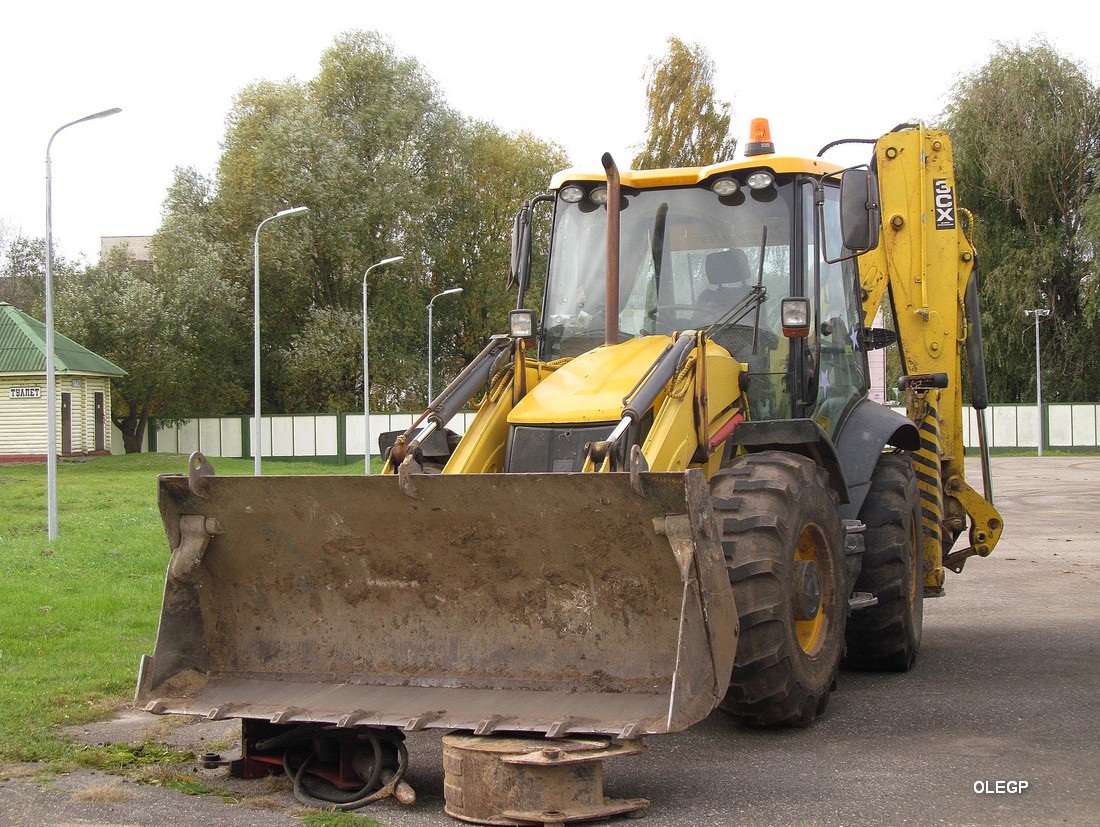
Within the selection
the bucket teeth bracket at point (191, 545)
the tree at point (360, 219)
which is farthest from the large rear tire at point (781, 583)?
the tree at point (360, 219)

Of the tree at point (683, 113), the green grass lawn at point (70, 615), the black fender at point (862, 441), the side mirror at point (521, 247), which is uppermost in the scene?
the tree at point (683, 113)

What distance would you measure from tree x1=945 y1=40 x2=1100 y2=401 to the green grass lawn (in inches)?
1222

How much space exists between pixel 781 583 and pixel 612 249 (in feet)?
7.17

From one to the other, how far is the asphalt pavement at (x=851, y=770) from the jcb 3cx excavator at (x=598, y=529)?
0.85ft

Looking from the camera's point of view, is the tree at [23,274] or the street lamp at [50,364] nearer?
the street lamp at [50,364]

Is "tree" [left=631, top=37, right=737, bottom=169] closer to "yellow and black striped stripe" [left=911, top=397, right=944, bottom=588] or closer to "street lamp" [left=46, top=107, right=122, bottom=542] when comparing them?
"street lamp" [left=46, top=107, right=122, bottom=542]

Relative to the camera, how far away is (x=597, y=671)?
569 centimetres

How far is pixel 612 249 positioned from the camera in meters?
7.14

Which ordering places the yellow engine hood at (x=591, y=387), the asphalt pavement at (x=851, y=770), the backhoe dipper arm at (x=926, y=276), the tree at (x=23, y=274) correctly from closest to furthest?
the asphalt pavement at (x=851, y=770) → the yellow engine hood at (x=591, y=387) → the backhoe dipper arm at (x=926, y=276) → the tree at (x=23, y=274)

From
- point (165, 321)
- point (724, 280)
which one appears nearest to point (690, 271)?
point (724, 280)

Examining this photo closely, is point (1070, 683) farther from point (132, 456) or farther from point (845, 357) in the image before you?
point (132, 456)

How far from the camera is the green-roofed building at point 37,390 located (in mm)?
41875

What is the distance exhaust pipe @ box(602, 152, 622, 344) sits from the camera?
7055 mm

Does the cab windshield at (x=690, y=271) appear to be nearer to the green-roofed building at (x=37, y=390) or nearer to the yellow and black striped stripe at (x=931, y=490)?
the yellow and black striped stripe at (x=931, y=490)
